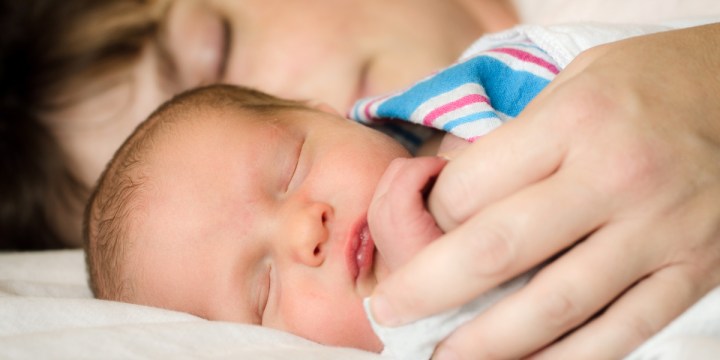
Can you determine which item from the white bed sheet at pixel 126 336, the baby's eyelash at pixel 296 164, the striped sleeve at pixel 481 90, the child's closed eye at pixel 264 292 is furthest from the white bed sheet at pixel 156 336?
the striped sleeve at pixel 481 90

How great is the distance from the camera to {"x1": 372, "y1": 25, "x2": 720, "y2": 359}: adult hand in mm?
600

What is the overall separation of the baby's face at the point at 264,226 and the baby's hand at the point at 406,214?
12 cm

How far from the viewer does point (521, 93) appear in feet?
3.20

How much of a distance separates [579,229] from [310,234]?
0.36 metres

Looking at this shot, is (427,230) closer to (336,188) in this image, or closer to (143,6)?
(336,188)

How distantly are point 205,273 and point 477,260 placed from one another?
Result: 0.47 m

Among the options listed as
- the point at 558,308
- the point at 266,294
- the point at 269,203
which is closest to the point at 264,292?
the point at 266,294

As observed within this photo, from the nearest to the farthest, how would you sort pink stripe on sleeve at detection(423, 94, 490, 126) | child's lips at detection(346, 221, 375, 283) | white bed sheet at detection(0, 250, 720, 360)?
white bed sheet at detection(0, 250, 720, 360), child's lips at detection(346, 221, 375, 283), pink stripe on sleeve at detection(423, 94, 490, 126)

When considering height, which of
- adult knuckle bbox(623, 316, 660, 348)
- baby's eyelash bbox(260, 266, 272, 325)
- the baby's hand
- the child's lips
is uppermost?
the baby's hand

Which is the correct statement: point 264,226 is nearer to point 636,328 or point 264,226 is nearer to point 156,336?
point 156,336

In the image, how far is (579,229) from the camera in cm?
61

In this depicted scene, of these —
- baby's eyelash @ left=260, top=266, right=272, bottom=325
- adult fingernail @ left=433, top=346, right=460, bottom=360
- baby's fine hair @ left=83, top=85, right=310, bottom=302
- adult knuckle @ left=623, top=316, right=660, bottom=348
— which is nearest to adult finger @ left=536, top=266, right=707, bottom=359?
adult knuckle @ left=623, top=316, right=660, bottom=348

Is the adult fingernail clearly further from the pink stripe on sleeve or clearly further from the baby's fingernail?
the pink stripe on sleeve

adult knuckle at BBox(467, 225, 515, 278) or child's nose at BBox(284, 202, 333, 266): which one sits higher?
adult knuckle at BBox(467, 225, 515, 278)
